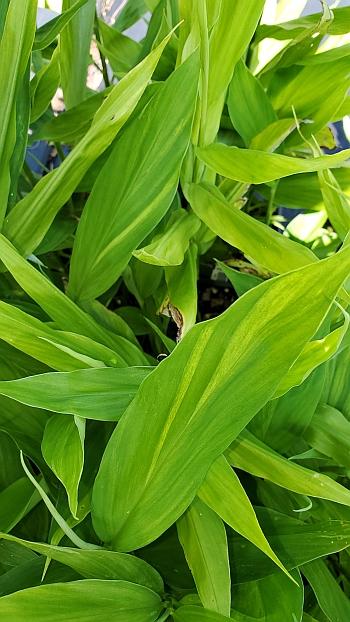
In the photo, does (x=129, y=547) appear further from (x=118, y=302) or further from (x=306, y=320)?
(x=118, y=302)

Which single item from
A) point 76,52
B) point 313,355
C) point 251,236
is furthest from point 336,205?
point 76,52

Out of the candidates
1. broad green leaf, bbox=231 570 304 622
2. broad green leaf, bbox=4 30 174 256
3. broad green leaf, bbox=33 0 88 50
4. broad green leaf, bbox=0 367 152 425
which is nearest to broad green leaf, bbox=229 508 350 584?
broad green leaf, bbox=231 570 304 622

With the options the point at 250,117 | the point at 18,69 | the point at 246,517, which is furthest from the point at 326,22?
the point at 246,517

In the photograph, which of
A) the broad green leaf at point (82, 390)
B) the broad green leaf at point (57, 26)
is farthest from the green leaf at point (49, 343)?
the broad green leaf at point (57, 26)

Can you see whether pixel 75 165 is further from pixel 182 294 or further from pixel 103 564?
pixel 103 564

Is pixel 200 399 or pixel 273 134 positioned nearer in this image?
pixel 200 399
